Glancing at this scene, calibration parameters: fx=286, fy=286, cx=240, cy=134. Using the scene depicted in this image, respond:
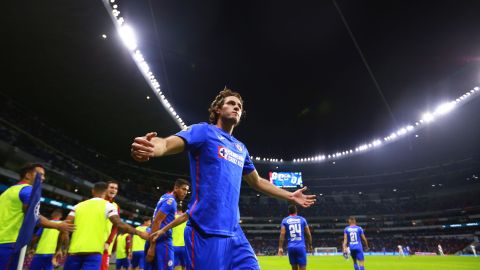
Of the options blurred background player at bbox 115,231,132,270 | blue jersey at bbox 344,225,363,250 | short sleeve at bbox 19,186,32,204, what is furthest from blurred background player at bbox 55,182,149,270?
blue jersey at bbox 344,225,363,250

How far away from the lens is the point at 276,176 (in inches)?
2030

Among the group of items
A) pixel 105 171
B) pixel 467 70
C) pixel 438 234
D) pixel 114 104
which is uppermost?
pixel 467 70

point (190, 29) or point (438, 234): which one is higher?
point (190, 29)

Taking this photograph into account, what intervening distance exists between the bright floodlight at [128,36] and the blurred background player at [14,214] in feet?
59.5

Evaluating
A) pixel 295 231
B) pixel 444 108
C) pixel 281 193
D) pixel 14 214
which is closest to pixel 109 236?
pixel 14 214

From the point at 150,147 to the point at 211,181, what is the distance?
83 cm

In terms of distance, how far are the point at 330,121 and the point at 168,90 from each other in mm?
21512

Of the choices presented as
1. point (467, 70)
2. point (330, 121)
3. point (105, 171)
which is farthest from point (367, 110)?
point (105, 171)

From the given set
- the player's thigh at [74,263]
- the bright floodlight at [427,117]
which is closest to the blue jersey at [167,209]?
the player's thigh at [74,263]

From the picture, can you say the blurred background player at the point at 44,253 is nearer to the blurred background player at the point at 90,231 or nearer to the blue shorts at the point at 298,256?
the blurred background player at the point at 90,231

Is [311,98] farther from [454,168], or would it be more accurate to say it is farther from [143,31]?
[454,168]

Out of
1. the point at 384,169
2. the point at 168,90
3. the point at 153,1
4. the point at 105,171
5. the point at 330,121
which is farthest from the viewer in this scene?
the point at 384,169

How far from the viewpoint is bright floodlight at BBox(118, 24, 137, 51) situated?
2086 cm

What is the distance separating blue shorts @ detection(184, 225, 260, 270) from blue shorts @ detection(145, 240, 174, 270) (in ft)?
12.4
